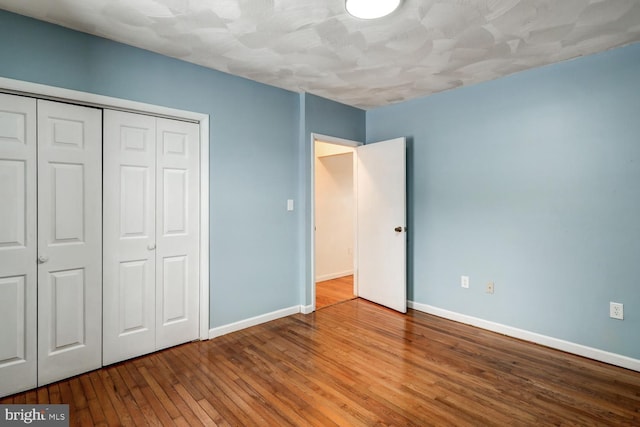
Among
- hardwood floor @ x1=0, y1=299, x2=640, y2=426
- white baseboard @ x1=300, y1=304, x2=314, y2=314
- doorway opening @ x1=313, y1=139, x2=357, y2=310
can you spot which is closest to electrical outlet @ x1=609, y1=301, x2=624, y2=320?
hardwood floor @ x1=0, y1=299, x2=640, y2=426

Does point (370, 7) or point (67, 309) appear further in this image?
point (67, 309)

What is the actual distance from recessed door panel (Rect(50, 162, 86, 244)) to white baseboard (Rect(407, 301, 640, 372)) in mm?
3388

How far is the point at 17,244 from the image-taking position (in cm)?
214

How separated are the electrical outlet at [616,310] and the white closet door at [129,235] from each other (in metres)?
3.66

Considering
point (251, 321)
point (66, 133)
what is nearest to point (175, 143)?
point (66, 133)

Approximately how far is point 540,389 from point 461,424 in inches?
30.3

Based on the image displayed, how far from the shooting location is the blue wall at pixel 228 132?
87.1 inches

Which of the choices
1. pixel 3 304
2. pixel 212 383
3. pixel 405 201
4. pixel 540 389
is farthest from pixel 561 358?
pixel 3 304

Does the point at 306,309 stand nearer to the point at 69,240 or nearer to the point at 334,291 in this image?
the point at 334,291

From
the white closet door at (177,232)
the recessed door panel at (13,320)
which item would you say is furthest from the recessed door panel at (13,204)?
the white closet door at (177,232)

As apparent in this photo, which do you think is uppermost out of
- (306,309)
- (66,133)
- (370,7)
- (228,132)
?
(370,7)

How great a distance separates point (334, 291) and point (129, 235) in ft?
9.27

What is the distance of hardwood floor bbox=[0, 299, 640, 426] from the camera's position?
1.94 metres

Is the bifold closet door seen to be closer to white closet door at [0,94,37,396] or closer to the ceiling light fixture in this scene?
white closet door at [0,94,37,396]
